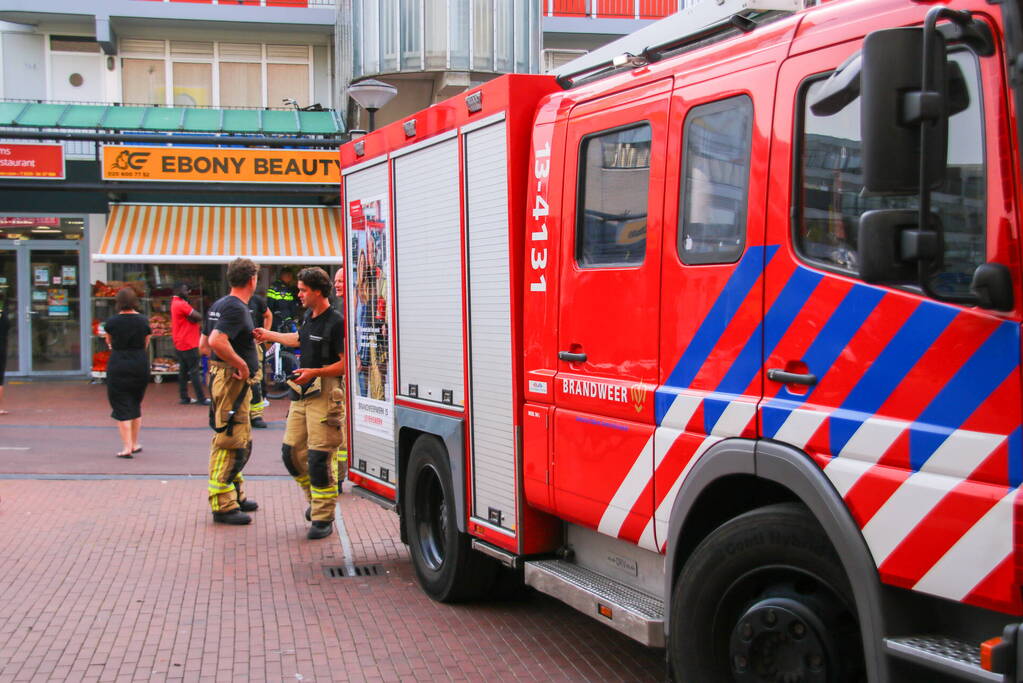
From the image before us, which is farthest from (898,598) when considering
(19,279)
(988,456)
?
(19,279)

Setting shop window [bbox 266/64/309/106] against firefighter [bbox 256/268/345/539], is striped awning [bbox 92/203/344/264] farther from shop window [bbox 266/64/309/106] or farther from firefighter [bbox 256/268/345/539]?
firefighter [bbox 256/268/345/539]

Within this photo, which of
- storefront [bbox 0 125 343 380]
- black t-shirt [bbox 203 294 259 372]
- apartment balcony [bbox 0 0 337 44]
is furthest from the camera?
apartment balcony [bbox 0 0 337 44]

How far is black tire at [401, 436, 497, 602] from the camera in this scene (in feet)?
20.8

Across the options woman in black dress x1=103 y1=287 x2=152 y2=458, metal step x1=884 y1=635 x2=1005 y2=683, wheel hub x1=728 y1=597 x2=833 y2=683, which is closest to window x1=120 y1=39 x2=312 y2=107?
woman in black dress x1=103 y1=287 x2=152 y2=458

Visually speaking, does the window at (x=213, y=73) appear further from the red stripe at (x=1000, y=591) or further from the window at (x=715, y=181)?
the red stripe at (x=1000, y=591)

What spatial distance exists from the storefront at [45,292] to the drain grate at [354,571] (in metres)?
15.6

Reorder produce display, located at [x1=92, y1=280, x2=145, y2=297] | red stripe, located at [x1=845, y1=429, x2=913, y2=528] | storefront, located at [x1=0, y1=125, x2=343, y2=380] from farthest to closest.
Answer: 1. produce display, located at [x1=92, y1=280, x2=145, y2=297]
2. storefront, located at [x1=0, y1=125, x2=343, y2=380]
3. red stripe, located at [x1=845, y1=429, x2=913, y2=528]

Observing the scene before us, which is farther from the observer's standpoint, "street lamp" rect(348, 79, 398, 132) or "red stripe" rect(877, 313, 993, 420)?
"street lamp" rect(348, 79, 398, 132)

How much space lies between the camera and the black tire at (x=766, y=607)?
3.49m

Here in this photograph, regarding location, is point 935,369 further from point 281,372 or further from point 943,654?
point 281,372

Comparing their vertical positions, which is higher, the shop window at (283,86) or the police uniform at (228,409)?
the shop window at (283,86)

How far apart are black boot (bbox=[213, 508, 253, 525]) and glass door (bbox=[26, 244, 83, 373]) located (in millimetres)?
13954

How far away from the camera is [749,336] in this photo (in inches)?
153

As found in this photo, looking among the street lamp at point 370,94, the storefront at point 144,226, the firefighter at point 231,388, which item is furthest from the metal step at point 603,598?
the storefront at point 144,226
